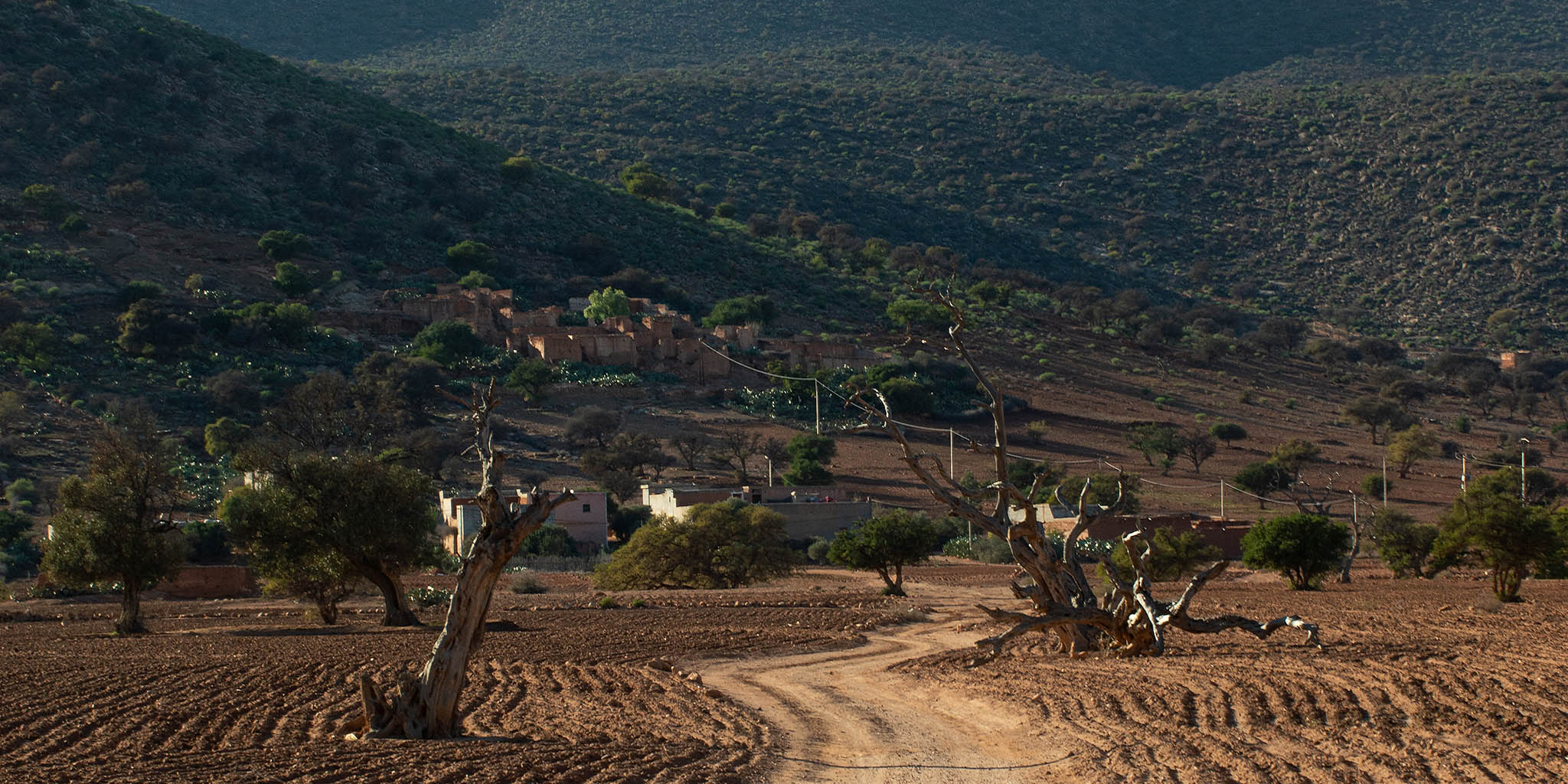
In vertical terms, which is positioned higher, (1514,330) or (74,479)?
(1514,330)

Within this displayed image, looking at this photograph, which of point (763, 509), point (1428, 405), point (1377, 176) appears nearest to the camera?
point (763, 509)

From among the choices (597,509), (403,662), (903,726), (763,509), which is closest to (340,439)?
(597,509)

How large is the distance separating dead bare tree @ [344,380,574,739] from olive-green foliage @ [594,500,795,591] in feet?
80.2

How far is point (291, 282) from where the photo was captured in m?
73.2

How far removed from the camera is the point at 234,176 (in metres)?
90.1

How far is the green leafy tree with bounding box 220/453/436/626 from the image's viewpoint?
26.5 meters

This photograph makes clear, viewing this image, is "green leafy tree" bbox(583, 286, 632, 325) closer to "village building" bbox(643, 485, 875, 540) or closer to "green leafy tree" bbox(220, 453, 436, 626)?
"village building" bbox(643, 485, 875, 540)

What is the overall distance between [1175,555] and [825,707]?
23179mm

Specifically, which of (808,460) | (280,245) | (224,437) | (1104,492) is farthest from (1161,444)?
(280,245)

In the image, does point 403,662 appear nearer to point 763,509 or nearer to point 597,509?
point 763,509

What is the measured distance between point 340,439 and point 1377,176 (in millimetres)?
84900

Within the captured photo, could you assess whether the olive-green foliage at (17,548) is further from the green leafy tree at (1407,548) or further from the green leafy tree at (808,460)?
the green leafy tree at (1407,548)

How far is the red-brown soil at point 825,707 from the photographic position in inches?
421

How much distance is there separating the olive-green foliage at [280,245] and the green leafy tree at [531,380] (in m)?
21.3
